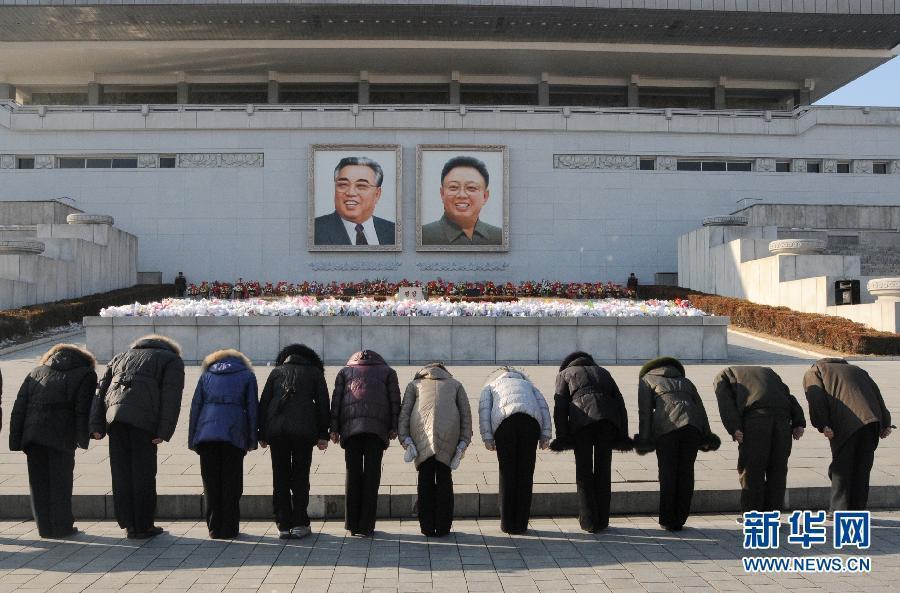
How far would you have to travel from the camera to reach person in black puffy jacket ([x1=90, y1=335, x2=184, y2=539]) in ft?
20.5

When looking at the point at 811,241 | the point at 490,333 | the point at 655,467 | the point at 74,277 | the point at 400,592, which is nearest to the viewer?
the point at 400,592

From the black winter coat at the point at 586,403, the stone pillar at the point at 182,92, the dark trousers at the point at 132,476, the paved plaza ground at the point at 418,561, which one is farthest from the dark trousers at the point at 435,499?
the stone pillar at the point at 182,92

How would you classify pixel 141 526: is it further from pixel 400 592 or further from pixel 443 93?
pixel 443 93

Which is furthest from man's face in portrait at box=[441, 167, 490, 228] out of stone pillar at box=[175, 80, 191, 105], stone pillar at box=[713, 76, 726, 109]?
stone pillar at box=[175, 80, 191, 105]

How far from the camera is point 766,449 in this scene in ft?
21.0

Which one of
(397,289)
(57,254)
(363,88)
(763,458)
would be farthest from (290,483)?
(363,88)

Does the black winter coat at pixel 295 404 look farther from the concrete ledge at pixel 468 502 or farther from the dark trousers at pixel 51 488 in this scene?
the dark trousers at pixel 51 488

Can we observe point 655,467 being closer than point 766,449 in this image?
No

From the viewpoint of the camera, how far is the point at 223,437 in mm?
6215

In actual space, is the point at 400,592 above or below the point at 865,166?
below

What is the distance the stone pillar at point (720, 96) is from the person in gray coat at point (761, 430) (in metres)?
35.9

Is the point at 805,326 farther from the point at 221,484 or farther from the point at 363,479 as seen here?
the point at 221,484

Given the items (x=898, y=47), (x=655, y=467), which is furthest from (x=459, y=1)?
(x=655, y=467)

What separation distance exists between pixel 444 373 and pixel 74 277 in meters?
21.9
